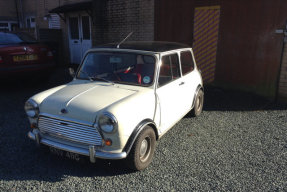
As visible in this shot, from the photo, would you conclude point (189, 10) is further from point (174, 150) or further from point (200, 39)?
point (174, 150)

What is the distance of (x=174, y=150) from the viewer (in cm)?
354

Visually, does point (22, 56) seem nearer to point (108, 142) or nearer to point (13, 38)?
point (13, 38)

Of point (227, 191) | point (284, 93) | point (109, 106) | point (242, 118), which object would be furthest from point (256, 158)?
point (284, 93)

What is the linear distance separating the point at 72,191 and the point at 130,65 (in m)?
1.88

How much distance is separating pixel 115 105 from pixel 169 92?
3.62 feet

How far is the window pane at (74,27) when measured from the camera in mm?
11211

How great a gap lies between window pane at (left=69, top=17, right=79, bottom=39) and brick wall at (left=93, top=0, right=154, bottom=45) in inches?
64.8

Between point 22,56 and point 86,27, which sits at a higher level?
point 86,27

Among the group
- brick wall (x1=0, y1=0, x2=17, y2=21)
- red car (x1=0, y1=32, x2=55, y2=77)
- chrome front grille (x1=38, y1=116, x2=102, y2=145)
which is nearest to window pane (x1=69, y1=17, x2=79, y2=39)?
red car (x1=0, y1=32, x2=55, y2=77)

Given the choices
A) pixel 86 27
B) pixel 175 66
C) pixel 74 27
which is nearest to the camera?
pixel 175 66

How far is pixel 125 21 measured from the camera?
893cm

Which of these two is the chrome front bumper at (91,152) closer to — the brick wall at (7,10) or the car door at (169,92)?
the car door at (169,92)

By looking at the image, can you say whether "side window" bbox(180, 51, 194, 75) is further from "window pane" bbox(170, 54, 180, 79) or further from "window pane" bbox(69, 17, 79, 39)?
"window pane" bbox(69, 17, 79, 39)

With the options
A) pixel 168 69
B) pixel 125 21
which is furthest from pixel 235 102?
pixel 125 21
